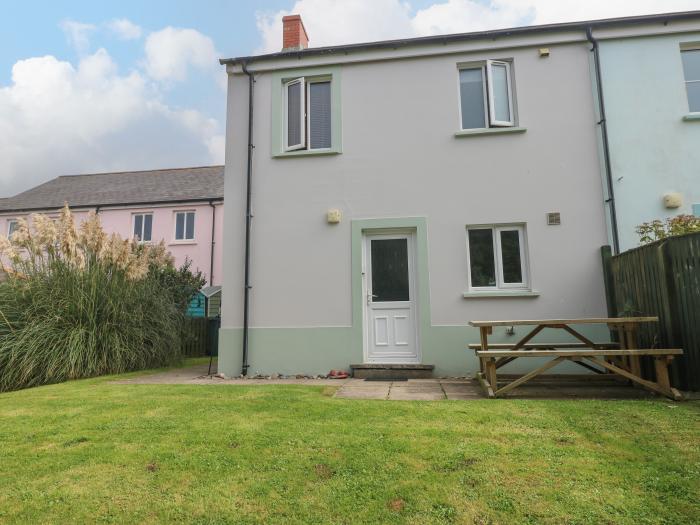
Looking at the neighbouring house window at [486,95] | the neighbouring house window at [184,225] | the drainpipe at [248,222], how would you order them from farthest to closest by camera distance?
the neighbouring house window at [184,225], the neighbouring house window at [486,95], the drainpipe at [248,222]

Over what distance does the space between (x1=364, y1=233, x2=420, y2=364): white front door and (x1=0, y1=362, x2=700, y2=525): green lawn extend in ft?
8.92

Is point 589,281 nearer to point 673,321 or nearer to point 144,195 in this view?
point 673,321

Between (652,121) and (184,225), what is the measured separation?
1877 cm

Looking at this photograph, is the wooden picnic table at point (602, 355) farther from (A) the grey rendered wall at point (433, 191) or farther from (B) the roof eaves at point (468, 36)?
(B) the roof eaves at point (468, 36)

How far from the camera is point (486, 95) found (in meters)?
7.85

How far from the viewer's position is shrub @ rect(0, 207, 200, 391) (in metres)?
6.97

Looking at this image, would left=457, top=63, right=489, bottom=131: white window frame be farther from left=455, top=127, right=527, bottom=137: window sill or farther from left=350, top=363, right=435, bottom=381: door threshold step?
left=350, top=363, right=435, bottom=381: door threshold step

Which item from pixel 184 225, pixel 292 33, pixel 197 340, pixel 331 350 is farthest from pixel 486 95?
pixel 184 225

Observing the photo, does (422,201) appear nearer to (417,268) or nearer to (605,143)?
(417,268)

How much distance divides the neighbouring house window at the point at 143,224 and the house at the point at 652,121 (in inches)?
769

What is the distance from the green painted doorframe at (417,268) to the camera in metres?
7.29

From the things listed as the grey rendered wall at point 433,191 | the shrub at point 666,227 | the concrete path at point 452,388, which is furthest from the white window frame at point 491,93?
the concrete path at point 452,388

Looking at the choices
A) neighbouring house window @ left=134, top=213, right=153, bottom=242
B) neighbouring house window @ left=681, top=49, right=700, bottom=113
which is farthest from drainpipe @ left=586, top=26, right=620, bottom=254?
neighbouring house window @ left=134, top=213, right=153, bottom=242

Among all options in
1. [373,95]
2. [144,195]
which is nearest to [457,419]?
[373,95]
